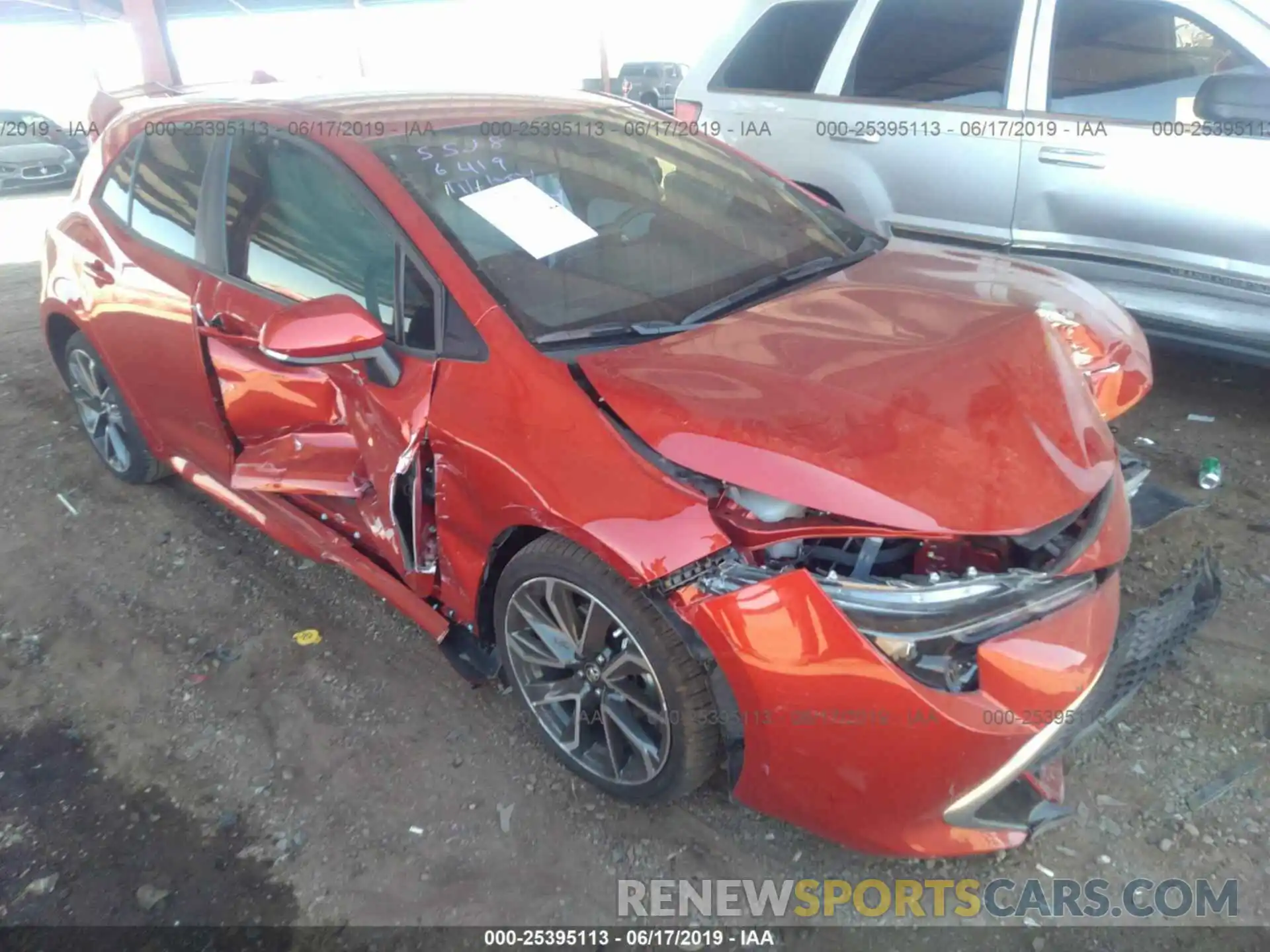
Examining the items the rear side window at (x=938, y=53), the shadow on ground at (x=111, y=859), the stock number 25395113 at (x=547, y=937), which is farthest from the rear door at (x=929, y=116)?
the shadow on ground at (x=111, y=859)

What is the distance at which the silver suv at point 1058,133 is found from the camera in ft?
11.4

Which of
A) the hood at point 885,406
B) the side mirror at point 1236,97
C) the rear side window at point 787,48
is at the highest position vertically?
the rear side window at point 787,48

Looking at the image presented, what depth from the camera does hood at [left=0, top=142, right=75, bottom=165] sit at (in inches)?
494

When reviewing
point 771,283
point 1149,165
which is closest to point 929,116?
point 1149,165

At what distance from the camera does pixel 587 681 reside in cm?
218

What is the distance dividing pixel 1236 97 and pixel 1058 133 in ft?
2.24

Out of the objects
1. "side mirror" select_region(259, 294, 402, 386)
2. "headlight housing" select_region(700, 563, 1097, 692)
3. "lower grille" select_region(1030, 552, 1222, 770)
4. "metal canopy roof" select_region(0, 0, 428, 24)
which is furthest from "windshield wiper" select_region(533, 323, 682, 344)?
"metal canopy roof" select_region(0, 0, 428, 24)

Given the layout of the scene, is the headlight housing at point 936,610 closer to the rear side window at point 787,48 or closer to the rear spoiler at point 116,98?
the rear spoiler at point 116,98

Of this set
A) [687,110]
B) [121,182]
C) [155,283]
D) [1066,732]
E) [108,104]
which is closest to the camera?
[1066,732]

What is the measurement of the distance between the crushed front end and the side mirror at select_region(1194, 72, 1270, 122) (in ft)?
7.93

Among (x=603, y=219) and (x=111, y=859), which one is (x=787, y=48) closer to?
(x=603, y=219)

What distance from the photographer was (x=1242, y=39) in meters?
3.40

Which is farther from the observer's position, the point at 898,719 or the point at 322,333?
the point at 322,333

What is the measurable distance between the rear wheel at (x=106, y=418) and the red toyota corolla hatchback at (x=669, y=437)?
66 centimetres
